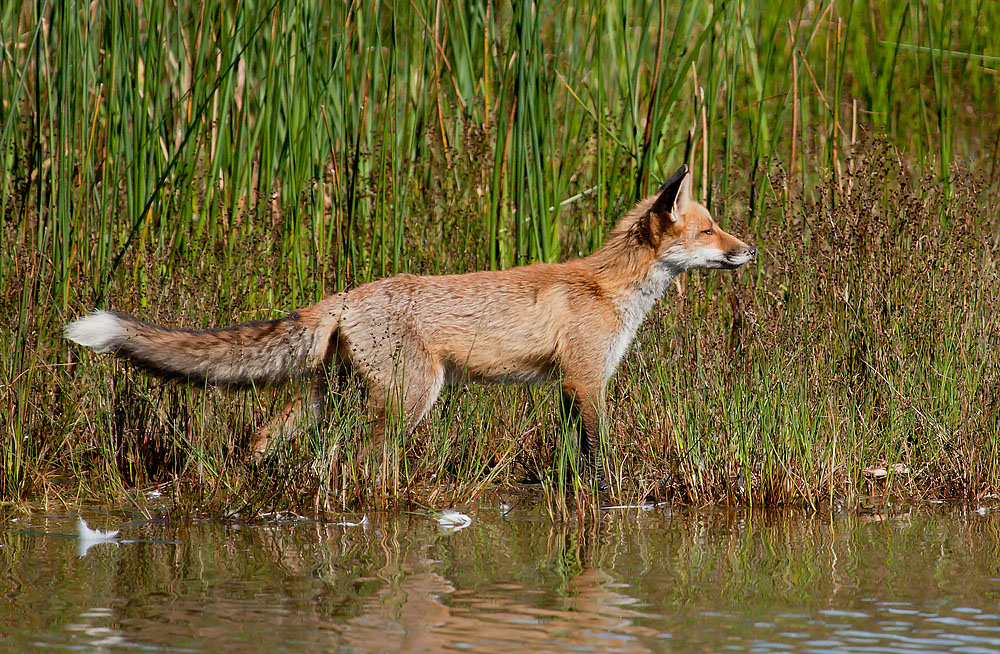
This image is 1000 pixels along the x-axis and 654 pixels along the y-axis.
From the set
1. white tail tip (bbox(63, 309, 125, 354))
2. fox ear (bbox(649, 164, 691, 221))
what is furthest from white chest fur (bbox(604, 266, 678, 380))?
white tail tip (bbox(63, 309, 125, 354))

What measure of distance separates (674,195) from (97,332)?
2957mm

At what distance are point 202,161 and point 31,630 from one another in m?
4.27

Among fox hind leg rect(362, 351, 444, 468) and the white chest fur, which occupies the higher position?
the white chest fur

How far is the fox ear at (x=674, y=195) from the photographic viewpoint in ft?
20.0

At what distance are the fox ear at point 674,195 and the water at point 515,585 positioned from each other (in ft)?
5.94

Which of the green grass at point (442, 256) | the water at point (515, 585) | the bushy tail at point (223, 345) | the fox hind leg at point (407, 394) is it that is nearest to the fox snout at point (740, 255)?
the green grass at point (442, 256)

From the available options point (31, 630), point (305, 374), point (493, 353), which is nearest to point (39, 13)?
point (305, 374)

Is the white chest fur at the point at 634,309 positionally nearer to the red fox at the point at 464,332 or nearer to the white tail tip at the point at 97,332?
the red fox at the point at 464,332

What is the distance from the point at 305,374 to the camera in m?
5.48

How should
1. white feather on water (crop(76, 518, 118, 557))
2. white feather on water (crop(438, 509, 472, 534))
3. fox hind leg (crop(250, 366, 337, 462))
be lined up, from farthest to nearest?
fox hind leg (crop(250, 366, 337, 462)) < white feather on water (crop(438, 509, 472, 534)) < white feather on water (crop(76, 518, 118, 557))

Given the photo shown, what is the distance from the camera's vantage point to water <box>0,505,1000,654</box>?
326 centimetres

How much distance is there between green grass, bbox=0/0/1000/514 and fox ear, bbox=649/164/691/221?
0.55 m

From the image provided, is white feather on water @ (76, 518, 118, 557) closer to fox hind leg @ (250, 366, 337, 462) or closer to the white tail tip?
the white tail tip

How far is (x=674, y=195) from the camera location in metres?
6.18
